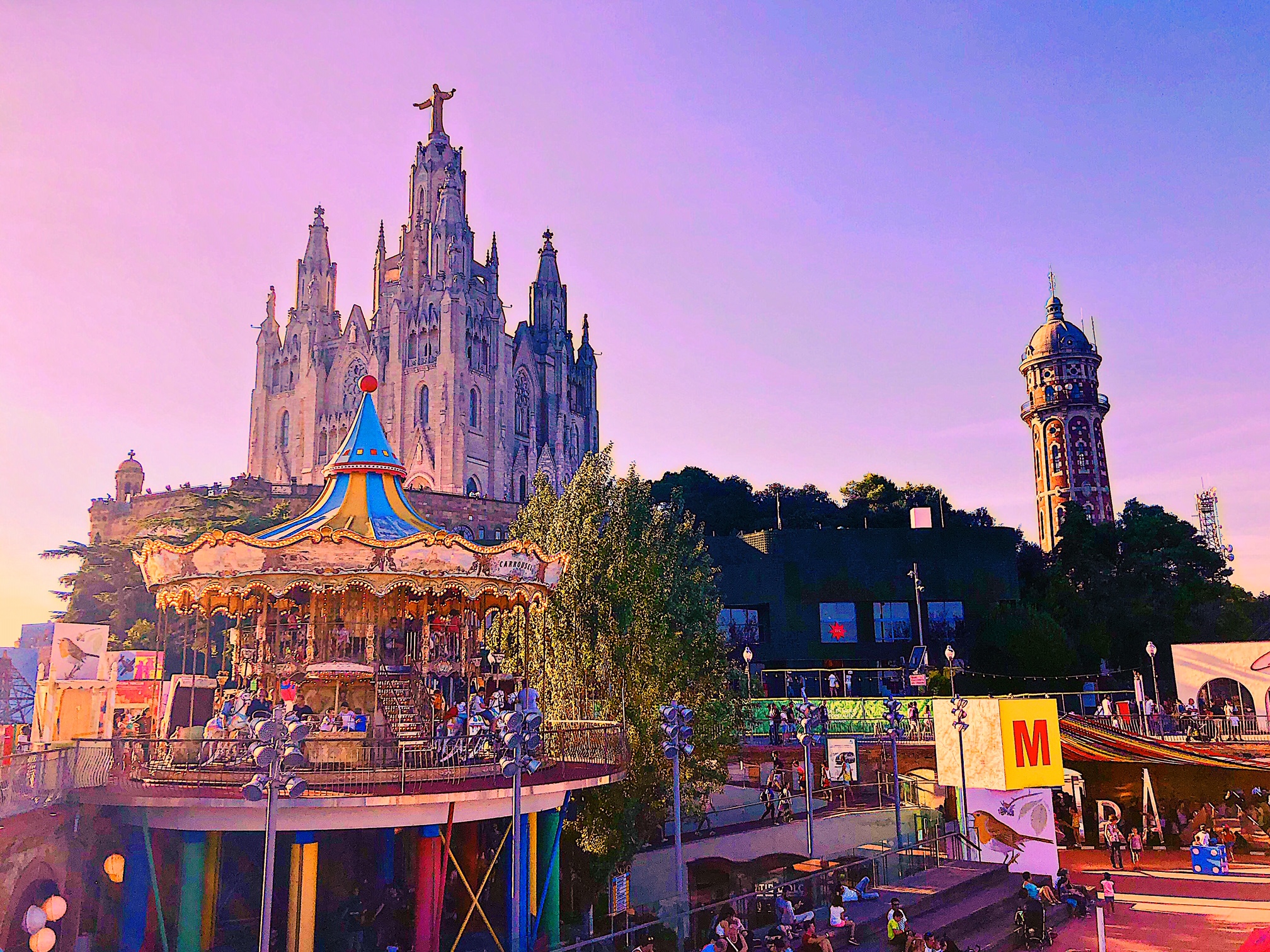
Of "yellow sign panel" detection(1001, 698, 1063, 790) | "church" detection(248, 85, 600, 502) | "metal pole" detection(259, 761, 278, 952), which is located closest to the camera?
"metal pole" detection(259, 761, 278, 952)

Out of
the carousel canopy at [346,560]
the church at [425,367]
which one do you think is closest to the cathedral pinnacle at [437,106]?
the church at [425,367]

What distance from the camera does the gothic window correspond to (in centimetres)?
9662

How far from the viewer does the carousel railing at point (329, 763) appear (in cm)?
1642

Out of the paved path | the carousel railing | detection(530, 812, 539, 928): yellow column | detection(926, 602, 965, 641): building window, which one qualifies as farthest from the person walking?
detection(926, 602, 965, 641): building window

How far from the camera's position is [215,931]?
1827cm

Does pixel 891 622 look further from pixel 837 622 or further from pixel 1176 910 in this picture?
pixel 1176 910

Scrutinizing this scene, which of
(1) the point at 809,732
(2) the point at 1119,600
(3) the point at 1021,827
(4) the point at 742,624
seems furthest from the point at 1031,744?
(2) the point at 1119,600

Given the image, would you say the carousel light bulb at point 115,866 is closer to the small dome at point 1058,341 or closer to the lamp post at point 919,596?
the lamp post at point 919,596

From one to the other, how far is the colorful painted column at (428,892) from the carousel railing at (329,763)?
3.70ft

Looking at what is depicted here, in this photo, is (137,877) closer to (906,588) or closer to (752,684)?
(752,684)

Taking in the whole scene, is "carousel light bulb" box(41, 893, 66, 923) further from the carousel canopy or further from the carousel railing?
the carousel canopy

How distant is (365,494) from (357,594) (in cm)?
258

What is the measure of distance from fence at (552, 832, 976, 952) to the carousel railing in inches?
133

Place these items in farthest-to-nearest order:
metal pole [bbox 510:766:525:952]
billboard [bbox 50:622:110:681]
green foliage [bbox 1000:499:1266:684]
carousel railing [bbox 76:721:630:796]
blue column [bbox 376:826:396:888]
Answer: green foliage [bbox 1000:499:1266:684]
billboard [bbox 50:622:110:681]
blue column [bbox 376:826:396:888]
carousel railing [bbox 76:721:630:796]
metal pole [bbox 510:766:525:952]
